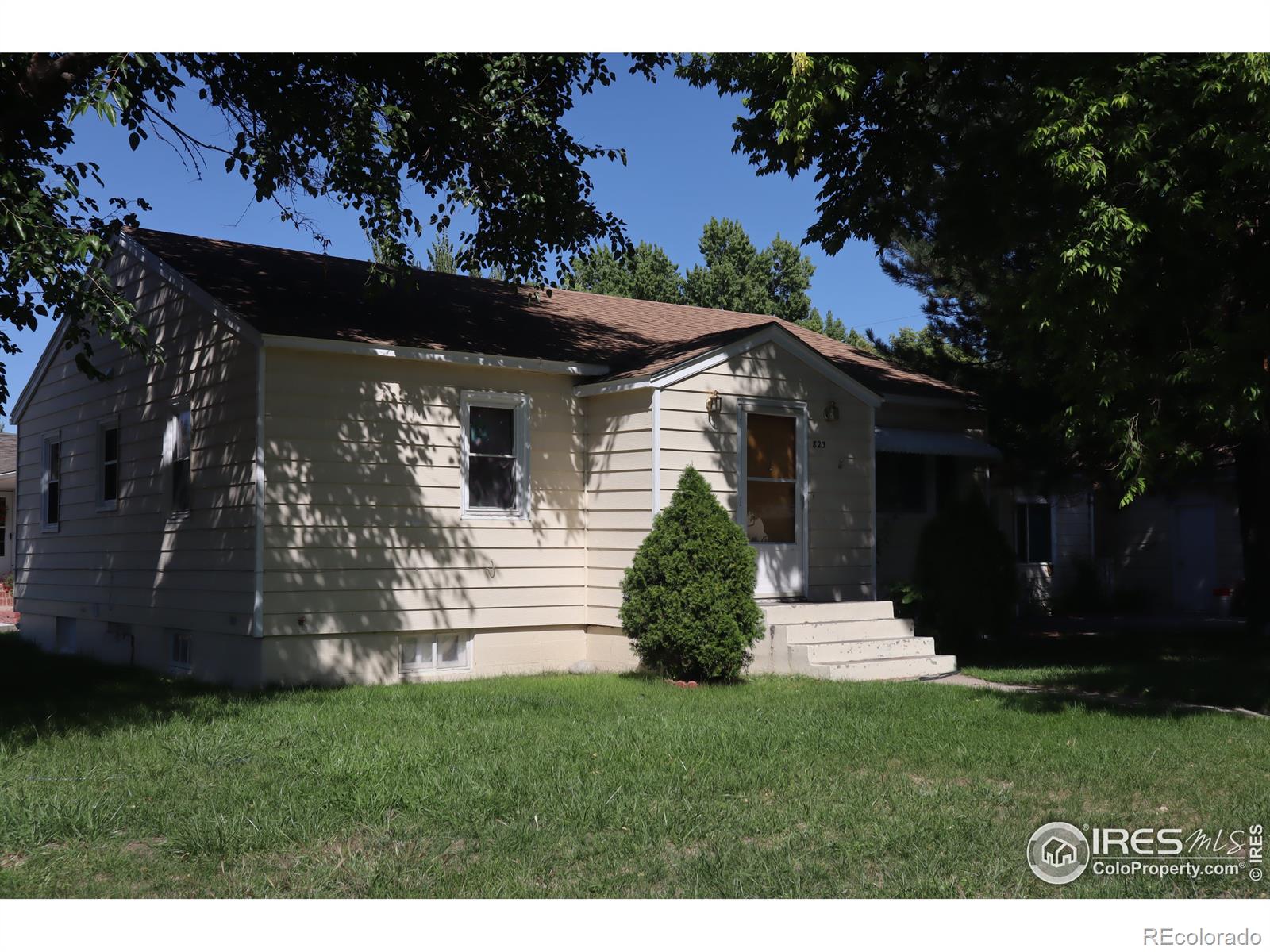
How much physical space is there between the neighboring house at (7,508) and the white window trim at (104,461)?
1158 cm

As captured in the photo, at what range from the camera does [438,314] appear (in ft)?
46.6

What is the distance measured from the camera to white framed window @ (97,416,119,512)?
50.0 ft

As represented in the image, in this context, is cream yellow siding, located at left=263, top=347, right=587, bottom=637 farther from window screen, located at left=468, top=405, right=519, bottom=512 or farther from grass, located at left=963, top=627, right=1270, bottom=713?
grass, located at left=963, top=627, right=1270, bottom=713

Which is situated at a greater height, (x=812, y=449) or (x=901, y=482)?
(x=812, y=449)

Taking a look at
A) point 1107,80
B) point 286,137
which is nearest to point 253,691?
point 286,137

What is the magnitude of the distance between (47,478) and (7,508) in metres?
13.0

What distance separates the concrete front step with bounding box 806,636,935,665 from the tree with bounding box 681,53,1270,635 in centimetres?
353

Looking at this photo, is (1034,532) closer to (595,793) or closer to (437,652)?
(437,652)

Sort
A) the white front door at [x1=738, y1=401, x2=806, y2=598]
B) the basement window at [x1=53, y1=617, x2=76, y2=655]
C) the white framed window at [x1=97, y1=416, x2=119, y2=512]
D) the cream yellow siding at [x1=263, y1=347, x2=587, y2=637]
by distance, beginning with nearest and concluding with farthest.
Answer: the cream yellow siding at [x1=263, y1=347, x2=587, y2=637] < the white front door at [x1=738, y1=401, x2=806, y2=598] < the white framed window at [x1=97, y1=416, x2=119, y2=512] < the basement window at [x1=53, y1=617, x2=76, y2=655]

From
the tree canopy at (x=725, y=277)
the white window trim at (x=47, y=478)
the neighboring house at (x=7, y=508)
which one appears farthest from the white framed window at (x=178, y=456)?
the tree canopy at (x=725, y=277)

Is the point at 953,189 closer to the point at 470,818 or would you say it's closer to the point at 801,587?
the point at 801,587

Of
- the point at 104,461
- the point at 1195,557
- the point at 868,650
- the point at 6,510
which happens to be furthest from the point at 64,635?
the point at 1195,557

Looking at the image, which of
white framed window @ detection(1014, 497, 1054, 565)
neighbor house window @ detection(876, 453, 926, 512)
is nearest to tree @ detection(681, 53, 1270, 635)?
neighbor house window @ detection(876, 453, 926, 512)

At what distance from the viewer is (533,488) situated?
13.3m
